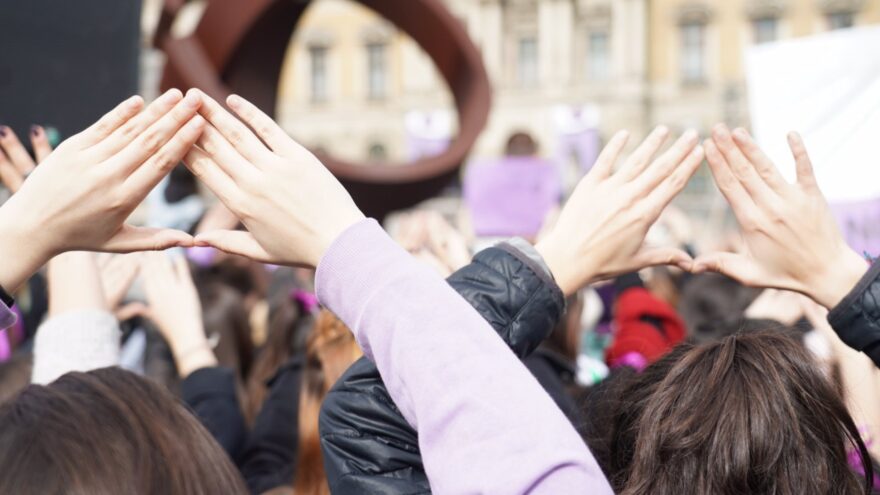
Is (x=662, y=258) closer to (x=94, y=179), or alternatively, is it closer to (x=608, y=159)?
(x=608, y=159)

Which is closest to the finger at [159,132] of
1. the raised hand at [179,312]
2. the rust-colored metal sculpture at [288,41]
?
the raised hand at [179,312]

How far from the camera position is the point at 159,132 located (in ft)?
3.03

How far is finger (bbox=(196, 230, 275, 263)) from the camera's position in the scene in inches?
37.6

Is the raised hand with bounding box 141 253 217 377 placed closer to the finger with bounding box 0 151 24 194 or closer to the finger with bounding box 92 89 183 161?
the finger with bounding box 0 151 24 194

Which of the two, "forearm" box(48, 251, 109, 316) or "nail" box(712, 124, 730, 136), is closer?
"nail" box(712, 124, 730, 136)

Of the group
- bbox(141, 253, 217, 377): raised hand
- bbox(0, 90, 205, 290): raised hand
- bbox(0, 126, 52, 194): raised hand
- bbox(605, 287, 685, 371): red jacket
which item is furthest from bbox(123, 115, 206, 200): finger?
bbox(605, 287, 685, 371): red jacket

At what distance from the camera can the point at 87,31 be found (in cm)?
204

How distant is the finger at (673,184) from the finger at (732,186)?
15 millimetres

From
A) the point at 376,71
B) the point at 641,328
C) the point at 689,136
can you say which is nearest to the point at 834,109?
the point at 641,328

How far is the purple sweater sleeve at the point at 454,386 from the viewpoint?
73cm

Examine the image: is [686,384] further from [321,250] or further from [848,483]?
[321,250]

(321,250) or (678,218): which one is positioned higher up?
(321,250)

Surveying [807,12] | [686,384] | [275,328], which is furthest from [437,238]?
[807,12]

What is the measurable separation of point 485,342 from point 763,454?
A: 30cm
